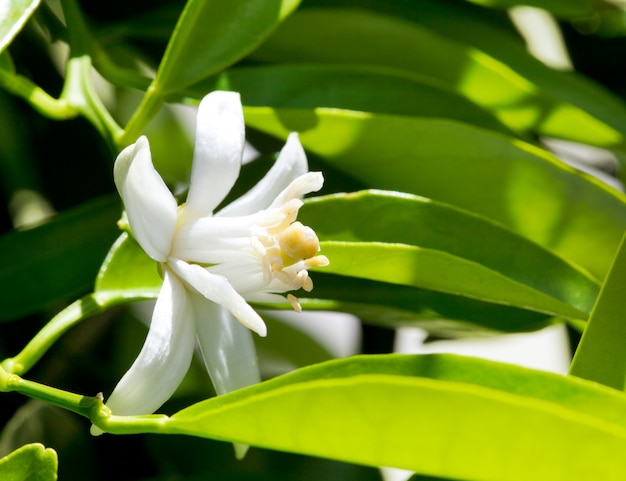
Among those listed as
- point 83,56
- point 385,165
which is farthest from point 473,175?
point 83,56

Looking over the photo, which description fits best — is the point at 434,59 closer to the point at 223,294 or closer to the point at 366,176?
the point at 366,176

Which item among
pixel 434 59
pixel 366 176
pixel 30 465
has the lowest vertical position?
pixel 30 465

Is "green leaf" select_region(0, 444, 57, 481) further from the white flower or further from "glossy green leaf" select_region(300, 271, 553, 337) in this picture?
"glossy green leaf" select_region(300, 271, 553, 337)

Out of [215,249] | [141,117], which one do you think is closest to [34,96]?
[141,117]

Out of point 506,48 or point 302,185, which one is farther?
point 506,48

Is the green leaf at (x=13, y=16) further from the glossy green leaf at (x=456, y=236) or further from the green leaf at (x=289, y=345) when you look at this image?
the green leaf at (x=289, y=345)

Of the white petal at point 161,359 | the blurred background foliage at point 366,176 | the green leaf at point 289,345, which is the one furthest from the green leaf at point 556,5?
the green leaf at point 289,345

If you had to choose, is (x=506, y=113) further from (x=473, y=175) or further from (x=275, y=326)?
(x=275, y=326)
